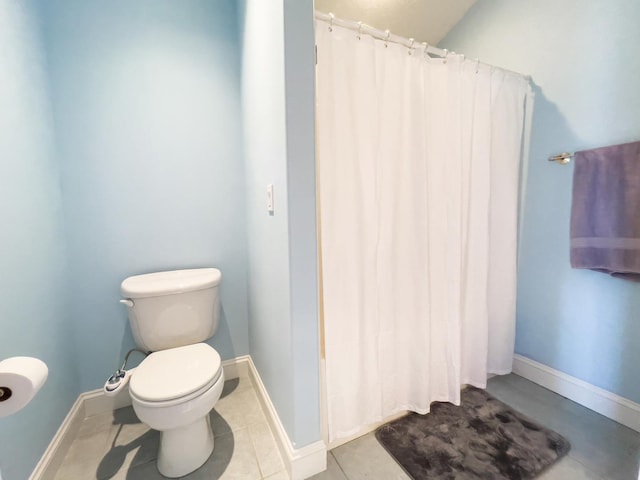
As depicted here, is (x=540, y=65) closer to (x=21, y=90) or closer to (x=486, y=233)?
(x=486, y=233)

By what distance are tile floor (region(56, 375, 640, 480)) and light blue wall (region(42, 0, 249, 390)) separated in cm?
36

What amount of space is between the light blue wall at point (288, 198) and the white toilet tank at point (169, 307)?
1.23 ft

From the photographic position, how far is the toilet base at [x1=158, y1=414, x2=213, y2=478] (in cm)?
112

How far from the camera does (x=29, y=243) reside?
3.55 feet

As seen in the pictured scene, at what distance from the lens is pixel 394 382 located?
1.33 metres

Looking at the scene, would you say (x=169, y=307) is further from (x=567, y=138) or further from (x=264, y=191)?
(x=567, y=138)

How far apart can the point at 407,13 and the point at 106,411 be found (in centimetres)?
306

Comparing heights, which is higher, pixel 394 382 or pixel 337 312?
pixel 337 312

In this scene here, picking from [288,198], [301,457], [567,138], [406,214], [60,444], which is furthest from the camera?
[567,138]

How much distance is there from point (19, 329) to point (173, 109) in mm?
1219

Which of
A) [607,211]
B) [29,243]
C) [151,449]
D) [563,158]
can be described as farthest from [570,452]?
[29,243]

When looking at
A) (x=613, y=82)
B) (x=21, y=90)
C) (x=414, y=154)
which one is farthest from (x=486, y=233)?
(x=21, y=90)

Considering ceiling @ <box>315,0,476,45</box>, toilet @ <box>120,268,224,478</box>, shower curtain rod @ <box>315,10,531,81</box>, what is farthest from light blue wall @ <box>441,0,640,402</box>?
toilet @ <box>120,268,224,478</box>

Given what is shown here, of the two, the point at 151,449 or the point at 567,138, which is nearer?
the point at 151,449
